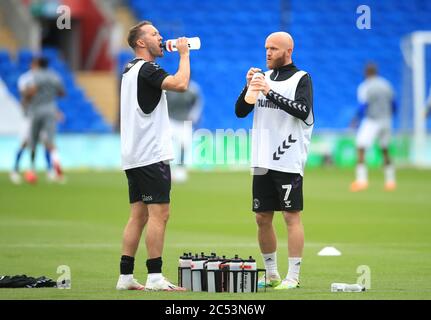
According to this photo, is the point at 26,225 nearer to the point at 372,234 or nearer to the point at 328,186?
the point at 372,234

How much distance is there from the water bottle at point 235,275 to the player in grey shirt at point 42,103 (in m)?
16.6

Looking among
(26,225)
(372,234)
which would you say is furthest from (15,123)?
(372,234)

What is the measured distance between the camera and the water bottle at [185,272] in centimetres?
1087

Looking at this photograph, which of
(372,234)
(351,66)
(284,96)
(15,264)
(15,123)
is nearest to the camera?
(284,96)

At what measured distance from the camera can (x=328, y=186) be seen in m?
27.0

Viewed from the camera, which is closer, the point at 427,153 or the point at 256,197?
the point at 256,197

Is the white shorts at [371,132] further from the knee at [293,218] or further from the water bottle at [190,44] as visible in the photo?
the water bottle at [190,44]

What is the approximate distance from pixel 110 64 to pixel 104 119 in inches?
164

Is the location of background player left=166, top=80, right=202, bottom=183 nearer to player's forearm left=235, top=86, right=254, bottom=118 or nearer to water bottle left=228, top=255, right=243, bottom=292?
player's forearm left=235, top=86, right=254, bottom=118

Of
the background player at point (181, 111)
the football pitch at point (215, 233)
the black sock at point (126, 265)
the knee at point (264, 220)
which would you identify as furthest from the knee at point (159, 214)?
the background player at point (181, 111)

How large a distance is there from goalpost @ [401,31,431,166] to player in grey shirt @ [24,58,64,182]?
12522 millimetres

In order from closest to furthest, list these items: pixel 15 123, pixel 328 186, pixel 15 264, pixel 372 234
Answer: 1. pixel 15 264
2. pixel 372 234
3. pixel 328 186
4. pixel 15 123

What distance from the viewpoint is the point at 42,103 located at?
2706cm

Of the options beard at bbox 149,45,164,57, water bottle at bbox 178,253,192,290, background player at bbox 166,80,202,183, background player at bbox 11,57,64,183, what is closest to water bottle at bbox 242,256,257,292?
water bottle at bbox 178,253,192,290
